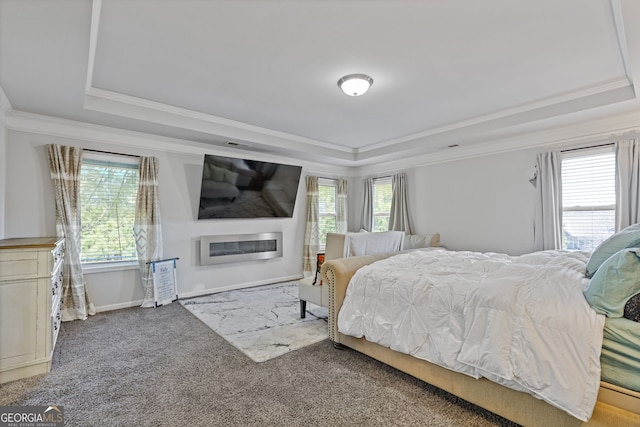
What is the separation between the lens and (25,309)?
231 cm

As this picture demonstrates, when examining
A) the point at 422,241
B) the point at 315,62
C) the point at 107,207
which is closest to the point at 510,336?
the point at 315,62

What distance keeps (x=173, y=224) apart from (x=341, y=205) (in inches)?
135

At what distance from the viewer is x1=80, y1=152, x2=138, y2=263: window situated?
12.4 ft

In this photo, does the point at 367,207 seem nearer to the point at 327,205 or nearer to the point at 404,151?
the point at 327,205

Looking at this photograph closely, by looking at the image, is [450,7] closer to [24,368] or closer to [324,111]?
[324,111]

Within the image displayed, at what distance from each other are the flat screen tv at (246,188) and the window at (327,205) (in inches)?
34.7

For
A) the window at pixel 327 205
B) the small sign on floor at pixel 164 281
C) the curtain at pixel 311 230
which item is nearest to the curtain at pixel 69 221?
the small sign on floor at pixel 164 281

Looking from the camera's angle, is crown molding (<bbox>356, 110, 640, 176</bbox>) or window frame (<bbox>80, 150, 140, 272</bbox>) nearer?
crown molding (<bbox>356, 110, 640, 176</bbox>)

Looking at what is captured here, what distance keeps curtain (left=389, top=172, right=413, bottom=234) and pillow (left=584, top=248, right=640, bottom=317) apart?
407cm

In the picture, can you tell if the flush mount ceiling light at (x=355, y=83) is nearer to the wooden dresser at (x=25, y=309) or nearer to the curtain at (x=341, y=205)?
the wooden dresser at (x=25, y=309)

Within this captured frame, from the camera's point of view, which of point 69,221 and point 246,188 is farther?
point 246,188

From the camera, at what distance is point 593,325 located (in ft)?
4.76

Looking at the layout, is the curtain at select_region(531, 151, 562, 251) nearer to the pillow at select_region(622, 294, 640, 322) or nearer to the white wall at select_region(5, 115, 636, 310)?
the white wall at select_region(5, 115, 636, 310)

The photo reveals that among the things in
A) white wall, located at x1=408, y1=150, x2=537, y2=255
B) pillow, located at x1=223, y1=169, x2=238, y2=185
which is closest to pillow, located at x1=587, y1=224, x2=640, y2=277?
white wall, located at x1=408, y1=150, x2=537, y2=255
